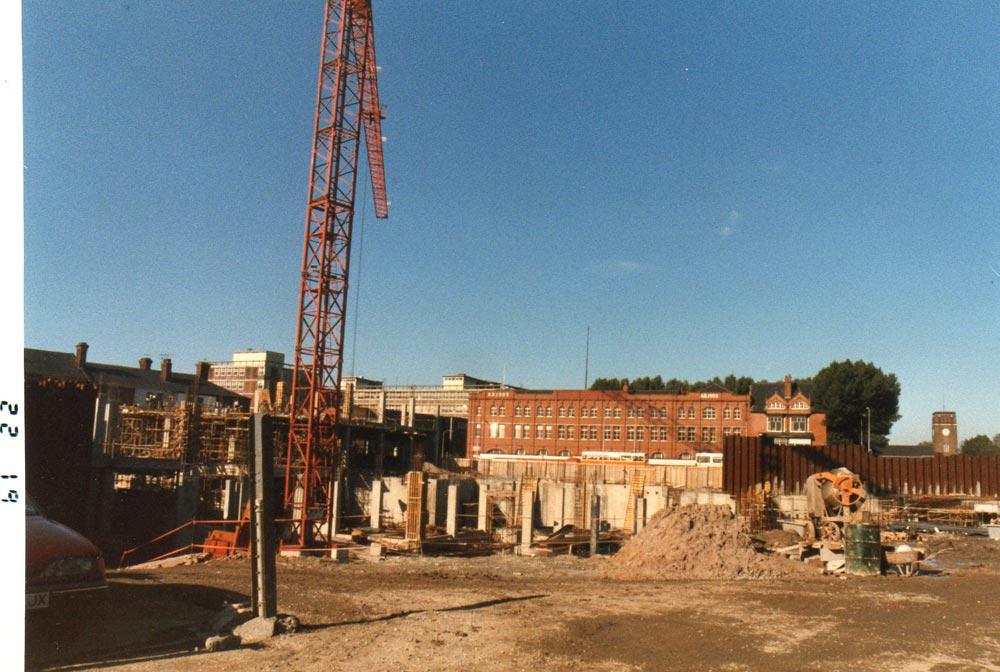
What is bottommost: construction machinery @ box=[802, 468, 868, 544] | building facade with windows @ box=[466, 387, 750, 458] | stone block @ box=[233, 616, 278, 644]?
stone block @ box=[233, 616, 278, 644]

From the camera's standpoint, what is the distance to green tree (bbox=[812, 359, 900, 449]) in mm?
74875

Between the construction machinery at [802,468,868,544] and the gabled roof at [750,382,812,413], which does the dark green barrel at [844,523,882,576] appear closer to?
the construction machinery at [802,468,868,544]

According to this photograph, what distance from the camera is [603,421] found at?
73312 millimetres

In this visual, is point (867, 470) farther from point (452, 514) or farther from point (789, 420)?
point (789, 420)

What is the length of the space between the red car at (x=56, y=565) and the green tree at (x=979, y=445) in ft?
424

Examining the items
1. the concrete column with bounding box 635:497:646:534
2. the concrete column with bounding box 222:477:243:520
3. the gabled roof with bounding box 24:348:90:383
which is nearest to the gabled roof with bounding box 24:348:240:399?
the gabled roof with bounding box 24:348:90:383

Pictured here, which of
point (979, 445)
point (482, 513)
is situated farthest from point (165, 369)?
point (979, 445)

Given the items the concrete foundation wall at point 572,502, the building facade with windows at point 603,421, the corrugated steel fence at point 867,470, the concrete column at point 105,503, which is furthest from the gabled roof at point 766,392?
the concrete column at point 105,503

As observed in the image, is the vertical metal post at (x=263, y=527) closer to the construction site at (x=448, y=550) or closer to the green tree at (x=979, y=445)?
the construction site at (x=448, y=550)

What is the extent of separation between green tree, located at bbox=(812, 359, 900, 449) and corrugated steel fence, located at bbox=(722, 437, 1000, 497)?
118 ft

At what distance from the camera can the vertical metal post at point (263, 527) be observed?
10680 millimetres

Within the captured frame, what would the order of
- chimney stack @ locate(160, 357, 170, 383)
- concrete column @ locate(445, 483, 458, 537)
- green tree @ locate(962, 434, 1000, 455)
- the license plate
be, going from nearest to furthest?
1. the license plate
2. concrete column @ locate(445, 483, 458, 537)
3. chimney stack @ locate(160, 357, 170, 383)
4. green tree @ locate(962, 434, 1000, 455)

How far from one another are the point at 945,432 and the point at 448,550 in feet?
197

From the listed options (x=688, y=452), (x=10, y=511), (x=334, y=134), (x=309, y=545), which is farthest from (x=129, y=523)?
(x=688, y=452)
